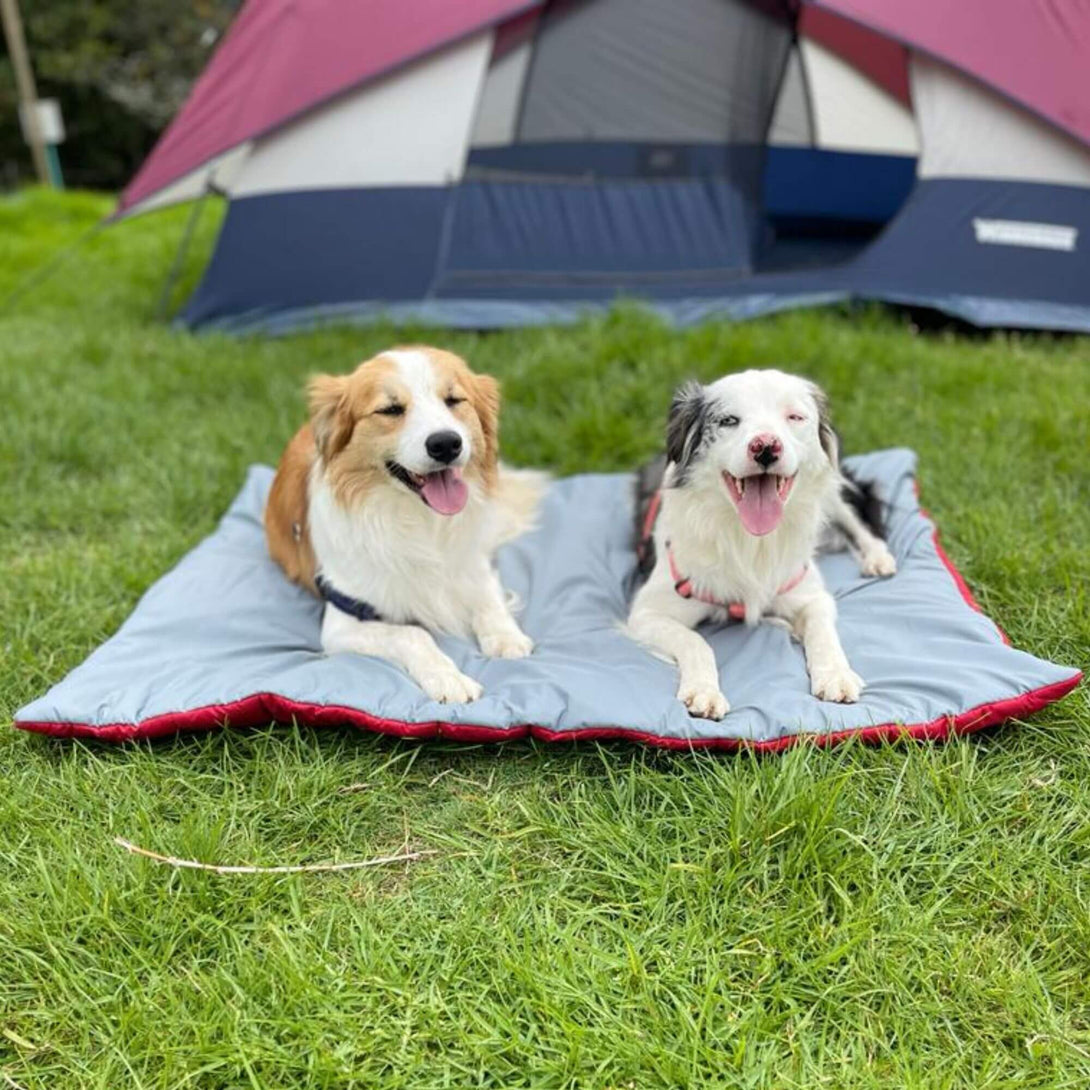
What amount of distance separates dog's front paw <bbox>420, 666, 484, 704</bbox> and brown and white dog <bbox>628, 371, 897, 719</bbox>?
51 centimetres

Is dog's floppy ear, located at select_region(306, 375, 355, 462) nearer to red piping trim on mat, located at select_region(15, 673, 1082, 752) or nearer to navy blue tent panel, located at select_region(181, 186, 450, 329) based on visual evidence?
red piping trim on mat, located at select_region(15, 673, 1082, 752)

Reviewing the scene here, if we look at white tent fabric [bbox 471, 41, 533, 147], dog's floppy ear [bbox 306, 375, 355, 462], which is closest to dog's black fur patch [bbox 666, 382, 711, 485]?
dog's floppy ear [bbox 306, 375, 355, 462]

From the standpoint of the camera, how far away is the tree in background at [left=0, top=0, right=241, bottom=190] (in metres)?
17.3

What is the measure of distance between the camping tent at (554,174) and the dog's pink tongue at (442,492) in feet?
8.87

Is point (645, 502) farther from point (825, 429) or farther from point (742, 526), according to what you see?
point (825, 429)

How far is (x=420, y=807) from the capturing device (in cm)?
216

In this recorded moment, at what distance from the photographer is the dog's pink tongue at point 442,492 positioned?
262 cm

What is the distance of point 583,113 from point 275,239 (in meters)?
Answer: 1.86

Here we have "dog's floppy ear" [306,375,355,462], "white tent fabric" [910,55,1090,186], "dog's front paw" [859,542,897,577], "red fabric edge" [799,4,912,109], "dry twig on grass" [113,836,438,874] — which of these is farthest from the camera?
"red fabric edge" [799,4,912,109]

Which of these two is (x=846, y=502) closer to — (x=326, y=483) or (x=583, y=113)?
(x=326, y=483)

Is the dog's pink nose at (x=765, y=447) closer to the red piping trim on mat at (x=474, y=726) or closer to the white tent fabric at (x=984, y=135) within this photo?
the red piping trim on mat at (x=474, y=726)

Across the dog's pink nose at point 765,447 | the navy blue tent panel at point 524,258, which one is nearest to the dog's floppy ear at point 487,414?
the dog's pink nose at point 765,447

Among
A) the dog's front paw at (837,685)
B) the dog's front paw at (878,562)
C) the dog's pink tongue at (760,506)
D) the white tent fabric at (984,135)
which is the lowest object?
the dog's front paw at (878,562)

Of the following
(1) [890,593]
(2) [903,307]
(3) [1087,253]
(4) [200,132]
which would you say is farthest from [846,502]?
(4) [200,132]
